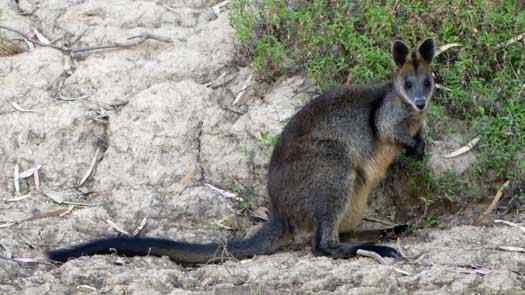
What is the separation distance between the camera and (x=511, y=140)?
6633 millimetres

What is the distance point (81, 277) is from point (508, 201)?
3.07 metres

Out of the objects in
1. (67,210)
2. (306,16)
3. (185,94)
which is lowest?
(67,210)

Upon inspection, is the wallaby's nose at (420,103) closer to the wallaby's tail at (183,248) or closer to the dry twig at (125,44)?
the wallaby's tail at (183,248)

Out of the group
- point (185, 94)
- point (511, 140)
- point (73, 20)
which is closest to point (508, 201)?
point (511, 140)

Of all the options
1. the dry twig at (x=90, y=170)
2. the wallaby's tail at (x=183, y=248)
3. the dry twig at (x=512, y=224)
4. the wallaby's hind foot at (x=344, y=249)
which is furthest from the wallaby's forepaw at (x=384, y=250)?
the dry twig at (x=90, y=170)

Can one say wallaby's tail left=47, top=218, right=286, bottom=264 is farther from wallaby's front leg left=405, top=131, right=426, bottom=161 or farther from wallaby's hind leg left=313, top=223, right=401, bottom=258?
wallaby's front leg left=405, top=131, right=426, bottom=161

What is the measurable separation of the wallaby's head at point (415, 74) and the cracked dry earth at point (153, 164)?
95 cm

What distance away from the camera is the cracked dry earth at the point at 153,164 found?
571 cm

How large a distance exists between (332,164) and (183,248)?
118cm

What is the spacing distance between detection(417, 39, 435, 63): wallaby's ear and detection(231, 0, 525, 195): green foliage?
47cm

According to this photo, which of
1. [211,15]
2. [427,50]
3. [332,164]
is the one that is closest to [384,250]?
[332,164]

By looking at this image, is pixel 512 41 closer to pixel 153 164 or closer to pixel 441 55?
pixel 441 55

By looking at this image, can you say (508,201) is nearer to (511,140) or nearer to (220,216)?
(511,140)

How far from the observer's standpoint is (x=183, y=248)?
618 centimetres
